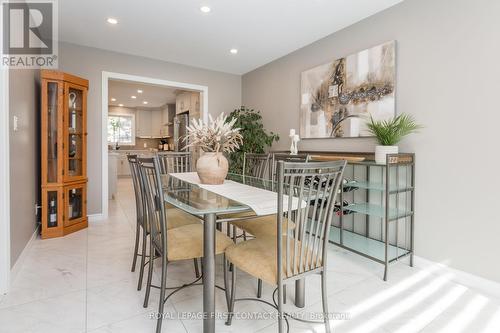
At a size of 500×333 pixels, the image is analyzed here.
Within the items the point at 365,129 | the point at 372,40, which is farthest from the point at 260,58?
the point at 365,129

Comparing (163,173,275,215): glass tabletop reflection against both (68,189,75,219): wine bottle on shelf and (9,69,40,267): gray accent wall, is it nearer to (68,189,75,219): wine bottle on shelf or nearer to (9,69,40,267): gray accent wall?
(9,69,40,267): gray accent wall

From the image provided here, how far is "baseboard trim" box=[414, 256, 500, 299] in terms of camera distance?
207 centimetres

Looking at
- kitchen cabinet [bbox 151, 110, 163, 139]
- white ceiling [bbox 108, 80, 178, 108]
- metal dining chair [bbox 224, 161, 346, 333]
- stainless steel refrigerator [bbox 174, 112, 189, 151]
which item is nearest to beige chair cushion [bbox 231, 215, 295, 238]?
metal dining chair [bbox 224, 161, 346, 333]

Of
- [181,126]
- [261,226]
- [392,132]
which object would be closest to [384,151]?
[392,132]

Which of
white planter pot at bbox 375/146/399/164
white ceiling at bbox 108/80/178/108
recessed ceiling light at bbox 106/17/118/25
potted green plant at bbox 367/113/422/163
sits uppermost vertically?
white ceiling at bbox 108/80/178/108

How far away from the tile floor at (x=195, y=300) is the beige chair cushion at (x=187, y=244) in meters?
0.43

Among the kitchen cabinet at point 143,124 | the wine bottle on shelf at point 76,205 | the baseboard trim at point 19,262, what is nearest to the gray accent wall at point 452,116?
the baseboard trim at point 19,262

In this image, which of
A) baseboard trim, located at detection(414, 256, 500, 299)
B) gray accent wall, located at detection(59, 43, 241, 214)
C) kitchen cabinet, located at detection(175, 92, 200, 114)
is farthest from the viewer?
kitchen cabinet, located at detection(175, 92, 200, 114)

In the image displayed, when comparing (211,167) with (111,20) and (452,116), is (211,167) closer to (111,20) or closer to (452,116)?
(452,116)

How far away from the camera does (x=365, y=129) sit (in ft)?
9.72

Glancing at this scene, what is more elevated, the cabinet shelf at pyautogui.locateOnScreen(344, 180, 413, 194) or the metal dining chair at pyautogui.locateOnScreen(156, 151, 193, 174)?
the metal dining chair at pyautogui.locateOnScreen(156, 151, 193, 174)

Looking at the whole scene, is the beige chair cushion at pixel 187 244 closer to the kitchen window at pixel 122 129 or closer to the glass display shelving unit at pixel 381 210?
the glass display shelving unit at pixel 381 210

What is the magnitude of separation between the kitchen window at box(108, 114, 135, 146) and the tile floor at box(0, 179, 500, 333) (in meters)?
7.27

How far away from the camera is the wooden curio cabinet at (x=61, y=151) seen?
125 inches
